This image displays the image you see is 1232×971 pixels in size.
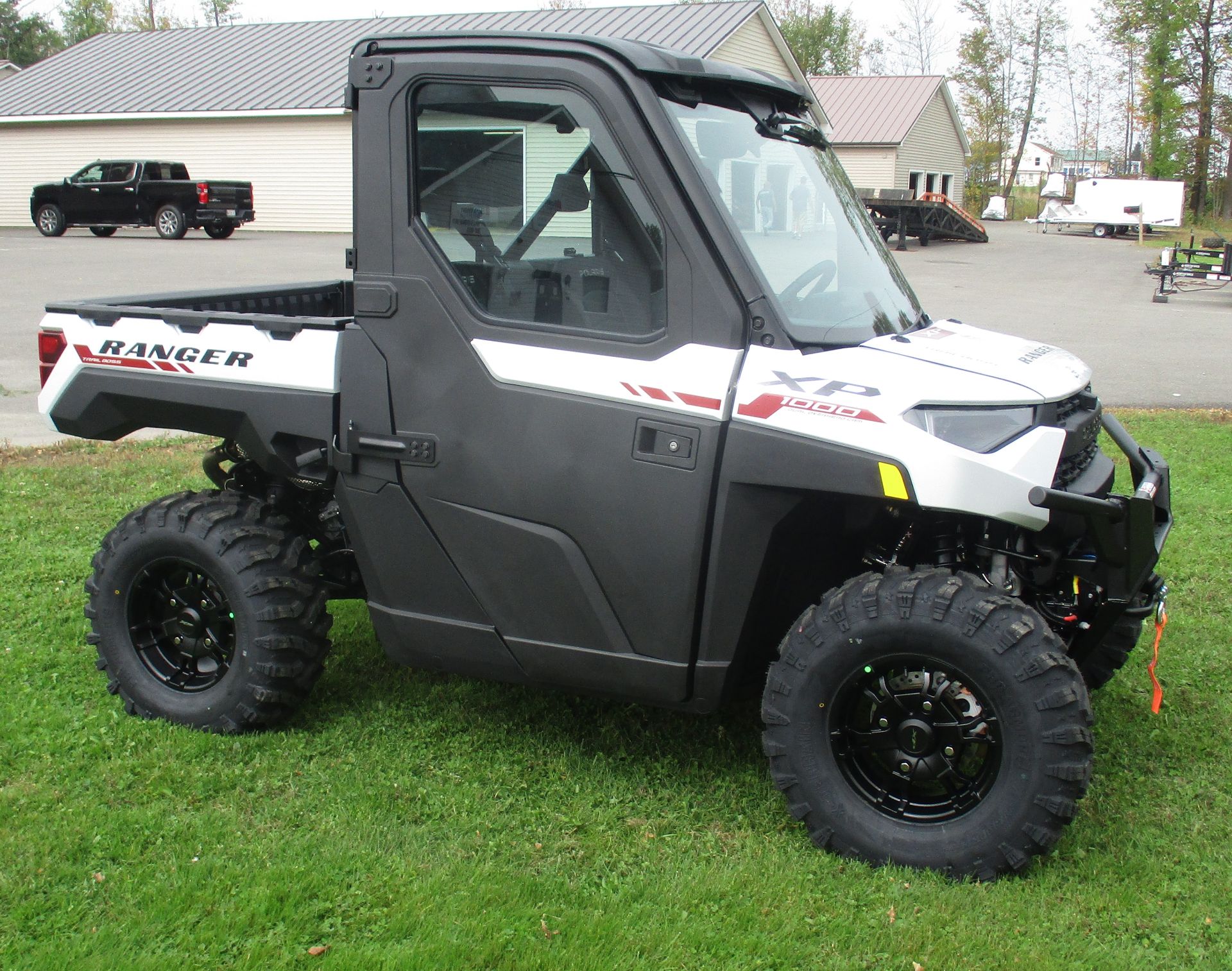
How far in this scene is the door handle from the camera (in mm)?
3338

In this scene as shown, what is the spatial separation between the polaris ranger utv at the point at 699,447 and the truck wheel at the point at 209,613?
1.14 feet

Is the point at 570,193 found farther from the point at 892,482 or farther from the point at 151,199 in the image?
the point at 151,199

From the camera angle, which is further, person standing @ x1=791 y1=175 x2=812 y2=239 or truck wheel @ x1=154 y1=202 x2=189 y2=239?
truck wheel @ x1=154 y1=202 x2=189 y2=239

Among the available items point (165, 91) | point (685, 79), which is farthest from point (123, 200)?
point (685, 79)

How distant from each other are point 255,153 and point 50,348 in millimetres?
32432

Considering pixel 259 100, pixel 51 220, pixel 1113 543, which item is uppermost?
pixel 259 100

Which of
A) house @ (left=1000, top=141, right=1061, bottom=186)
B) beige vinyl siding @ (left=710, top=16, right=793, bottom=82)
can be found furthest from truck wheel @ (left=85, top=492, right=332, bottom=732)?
house @ (left=1000, top=141, right=1061, bottom=186)

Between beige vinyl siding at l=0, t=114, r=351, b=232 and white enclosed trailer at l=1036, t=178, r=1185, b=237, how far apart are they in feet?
96.0

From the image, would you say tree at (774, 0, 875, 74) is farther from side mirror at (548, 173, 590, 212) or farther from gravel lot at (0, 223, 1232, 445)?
side mirror at (548, 173, 590, 212)

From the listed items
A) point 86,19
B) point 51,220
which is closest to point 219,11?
point 86,19

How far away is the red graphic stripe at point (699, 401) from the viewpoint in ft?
A: 10.8

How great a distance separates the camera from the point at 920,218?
3553 centimetres

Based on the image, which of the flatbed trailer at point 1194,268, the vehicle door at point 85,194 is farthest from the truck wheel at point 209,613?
the vehicle door at point 85,194

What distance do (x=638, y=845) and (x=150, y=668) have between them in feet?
6.49
